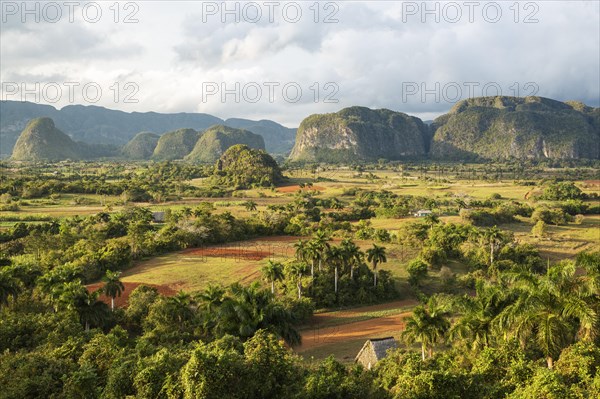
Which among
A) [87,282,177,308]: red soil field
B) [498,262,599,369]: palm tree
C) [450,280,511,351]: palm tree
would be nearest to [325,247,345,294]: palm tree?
[87,282,177,308]: red soil field

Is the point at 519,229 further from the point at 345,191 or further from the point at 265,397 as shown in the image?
the point at 265,397

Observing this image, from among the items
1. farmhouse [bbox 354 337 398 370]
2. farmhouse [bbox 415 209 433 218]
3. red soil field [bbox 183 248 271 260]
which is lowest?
farmhouse [bbox 354 337 398 370]

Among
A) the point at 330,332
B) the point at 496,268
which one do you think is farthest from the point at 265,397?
the point at 496,268

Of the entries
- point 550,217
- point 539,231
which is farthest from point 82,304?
point 550,217

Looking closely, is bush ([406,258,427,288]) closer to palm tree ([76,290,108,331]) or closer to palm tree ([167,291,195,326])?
palm tree ([167,291,195,326])

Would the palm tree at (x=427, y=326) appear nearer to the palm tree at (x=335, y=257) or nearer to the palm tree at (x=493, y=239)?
the palm tree at (x=335, y=257)

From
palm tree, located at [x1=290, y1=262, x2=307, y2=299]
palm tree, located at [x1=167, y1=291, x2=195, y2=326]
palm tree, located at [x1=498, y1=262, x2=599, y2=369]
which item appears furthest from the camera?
palm tree, located at [x1=290, y1=262, x2=307, y2=299]
